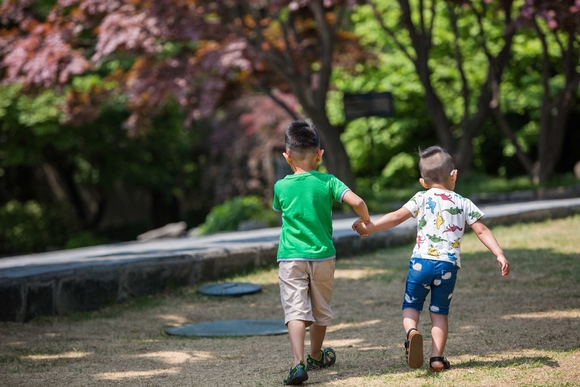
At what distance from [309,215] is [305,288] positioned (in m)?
0.38

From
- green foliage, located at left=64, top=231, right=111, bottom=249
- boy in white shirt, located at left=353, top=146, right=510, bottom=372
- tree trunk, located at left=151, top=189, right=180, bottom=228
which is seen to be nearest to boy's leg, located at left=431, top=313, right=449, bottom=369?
boy in white shirt, located at left=353, top=146, right=510, bottom=372

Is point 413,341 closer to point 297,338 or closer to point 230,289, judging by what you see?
point 297,338

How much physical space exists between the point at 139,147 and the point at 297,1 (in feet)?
27.1

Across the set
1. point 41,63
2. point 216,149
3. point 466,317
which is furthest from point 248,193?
point 466,317

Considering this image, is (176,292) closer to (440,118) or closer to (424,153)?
(424,153)

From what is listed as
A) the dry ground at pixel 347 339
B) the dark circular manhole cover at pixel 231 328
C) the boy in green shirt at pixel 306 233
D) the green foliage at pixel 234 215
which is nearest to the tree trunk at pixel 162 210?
the green foliage at pixel 234 215

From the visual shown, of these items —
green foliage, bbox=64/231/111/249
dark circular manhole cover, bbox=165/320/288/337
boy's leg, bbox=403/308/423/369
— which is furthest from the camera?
green foliage, bbox=64/231/111/249

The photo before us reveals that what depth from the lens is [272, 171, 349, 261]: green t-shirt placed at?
13.3ft

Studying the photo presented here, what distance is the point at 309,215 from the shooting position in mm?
4031

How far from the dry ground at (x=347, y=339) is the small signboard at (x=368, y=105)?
23.0ft

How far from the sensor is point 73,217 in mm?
19453

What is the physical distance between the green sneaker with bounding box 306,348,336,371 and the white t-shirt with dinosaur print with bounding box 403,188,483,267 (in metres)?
0.76

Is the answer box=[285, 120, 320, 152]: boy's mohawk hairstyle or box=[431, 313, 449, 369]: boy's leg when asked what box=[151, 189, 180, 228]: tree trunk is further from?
box=[431, 313, 449, 369]: boy's leg

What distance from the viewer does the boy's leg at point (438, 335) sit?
397cm
